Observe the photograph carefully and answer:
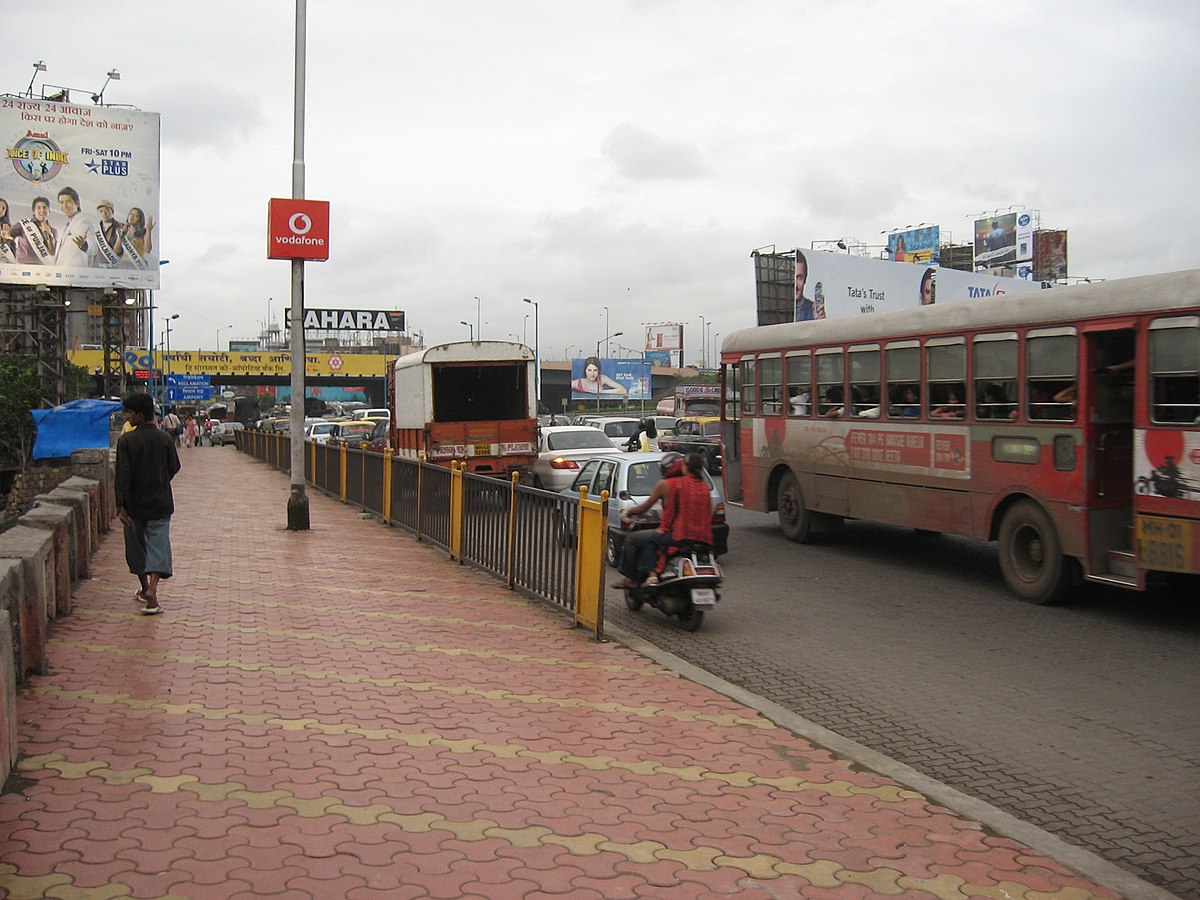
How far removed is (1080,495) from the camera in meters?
10.3

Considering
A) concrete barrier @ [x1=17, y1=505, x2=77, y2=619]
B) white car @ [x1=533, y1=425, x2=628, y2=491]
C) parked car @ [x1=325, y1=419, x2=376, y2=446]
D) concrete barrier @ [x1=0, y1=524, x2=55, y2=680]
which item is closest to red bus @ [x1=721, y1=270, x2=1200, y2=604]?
white car @ [x1=533, y1=425, x2=628, y2=491]

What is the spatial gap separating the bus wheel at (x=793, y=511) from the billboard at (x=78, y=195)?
24.9m

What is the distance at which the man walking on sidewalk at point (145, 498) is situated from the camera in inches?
346

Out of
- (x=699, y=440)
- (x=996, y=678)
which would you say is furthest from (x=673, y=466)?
(x=699, y=440)

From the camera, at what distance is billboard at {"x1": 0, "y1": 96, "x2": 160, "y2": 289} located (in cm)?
3164

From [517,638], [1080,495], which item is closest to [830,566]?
[1080,495]

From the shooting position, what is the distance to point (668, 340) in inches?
5477

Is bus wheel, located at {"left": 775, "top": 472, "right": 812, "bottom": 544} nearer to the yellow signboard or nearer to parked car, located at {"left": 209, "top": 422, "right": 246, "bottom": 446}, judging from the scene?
parked car, located at {"left": 209, "top": 422, "right": 246, "bottom": 446}

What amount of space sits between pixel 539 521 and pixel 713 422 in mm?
20562

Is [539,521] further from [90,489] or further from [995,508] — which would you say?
[90,489]

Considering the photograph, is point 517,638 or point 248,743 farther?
point 517,638

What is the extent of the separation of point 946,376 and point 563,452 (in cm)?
832

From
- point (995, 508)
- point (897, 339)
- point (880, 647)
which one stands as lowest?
point (880, 647)

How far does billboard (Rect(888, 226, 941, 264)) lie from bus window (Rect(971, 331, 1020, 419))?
6656 cm
